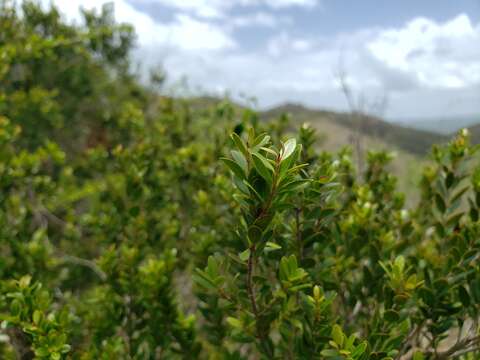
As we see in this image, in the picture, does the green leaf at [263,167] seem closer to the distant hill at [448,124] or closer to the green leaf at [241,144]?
the green leaf at [241,144]

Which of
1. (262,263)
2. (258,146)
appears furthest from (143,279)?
(258,146)

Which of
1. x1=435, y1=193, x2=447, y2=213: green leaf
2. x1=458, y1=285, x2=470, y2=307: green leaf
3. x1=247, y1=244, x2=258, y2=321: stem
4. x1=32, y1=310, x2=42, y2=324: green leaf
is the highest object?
x1=435, y1=193, x2=447, y2=213: green leaf

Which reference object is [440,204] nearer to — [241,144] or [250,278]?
[250,278]

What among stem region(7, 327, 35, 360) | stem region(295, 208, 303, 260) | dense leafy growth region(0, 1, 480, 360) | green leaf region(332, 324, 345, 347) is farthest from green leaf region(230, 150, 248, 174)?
stem region(7, 327, 35, 360)

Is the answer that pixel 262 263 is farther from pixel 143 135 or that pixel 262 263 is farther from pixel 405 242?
pixel 143 135

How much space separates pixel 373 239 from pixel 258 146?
1.40 meters

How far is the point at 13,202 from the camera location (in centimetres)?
385

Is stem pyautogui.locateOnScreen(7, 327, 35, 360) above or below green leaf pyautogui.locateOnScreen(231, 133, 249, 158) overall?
below

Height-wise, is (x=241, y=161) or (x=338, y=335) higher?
(x=241, y=161)

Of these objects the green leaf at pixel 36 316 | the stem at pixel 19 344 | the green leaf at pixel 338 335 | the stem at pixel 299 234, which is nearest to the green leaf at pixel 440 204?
the stem at pixel 299 234

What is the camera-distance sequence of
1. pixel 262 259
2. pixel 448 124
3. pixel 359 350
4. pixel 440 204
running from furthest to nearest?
pixel 448 124, pixel 440 204, pixel 262 259, pixel 359 350

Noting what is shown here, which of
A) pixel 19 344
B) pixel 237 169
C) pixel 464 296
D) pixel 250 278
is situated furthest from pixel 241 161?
pixel 19 344

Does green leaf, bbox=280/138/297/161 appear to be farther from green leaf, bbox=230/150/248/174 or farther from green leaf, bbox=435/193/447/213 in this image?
green leaf, bbox=435/193/447/213

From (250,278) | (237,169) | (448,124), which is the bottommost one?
(250,278)
